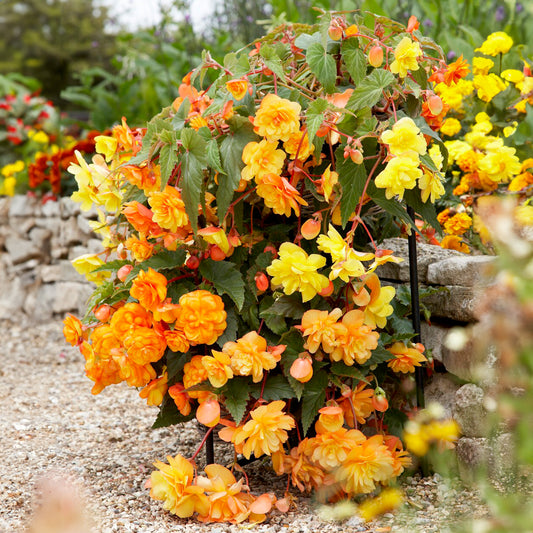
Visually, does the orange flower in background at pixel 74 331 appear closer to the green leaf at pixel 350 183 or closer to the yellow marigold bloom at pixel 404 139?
the green leaf at pixel 350 183

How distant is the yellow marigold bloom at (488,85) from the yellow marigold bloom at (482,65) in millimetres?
20

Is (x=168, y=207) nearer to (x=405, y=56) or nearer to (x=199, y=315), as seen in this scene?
(x=199, y=315)

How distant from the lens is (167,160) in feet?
4.55

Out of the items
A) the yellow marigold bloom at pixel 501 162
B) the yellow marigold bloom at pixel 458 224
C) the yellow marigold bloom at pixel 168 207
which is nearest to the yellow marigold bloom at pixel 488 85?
the yellow marigold bloom at pixel 501 162

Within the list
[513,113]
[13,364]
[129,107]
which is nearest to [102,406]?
[13,364]

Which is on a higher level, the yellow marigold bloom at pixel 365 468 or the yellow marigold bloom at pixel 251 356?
the yellow marigold bloom at pixel 251 356

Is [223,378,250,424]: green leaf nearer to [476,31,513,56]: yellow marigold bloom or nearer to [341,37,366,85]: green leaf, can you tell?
[341,37,366,85]: green leaf

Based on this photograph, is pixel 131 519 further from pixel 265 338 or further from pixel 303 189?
pixel 303 189

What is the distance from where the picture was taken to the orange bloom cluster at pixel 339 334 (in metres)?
1.36

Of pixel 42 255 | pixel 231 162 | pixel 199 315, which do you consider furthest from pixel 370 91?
pixel 42 255

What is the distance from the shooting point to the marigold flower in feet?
4.46

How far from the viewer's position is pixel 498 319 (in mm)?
681

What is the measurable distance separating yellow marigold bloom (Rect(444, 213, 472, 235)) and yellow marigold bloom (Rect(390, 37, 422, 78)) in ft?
2.61

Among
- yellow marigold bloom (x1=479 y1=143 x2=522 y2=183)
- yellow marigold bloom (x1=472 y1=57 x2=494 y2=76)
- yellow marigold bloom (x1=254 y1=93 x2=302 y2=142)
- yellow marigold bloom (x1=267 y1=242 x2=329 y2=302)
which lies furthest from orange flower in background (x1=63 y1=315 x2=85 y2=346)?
yellow marigold bloom (x1=472 y1=57 x2=494 y2=76)
